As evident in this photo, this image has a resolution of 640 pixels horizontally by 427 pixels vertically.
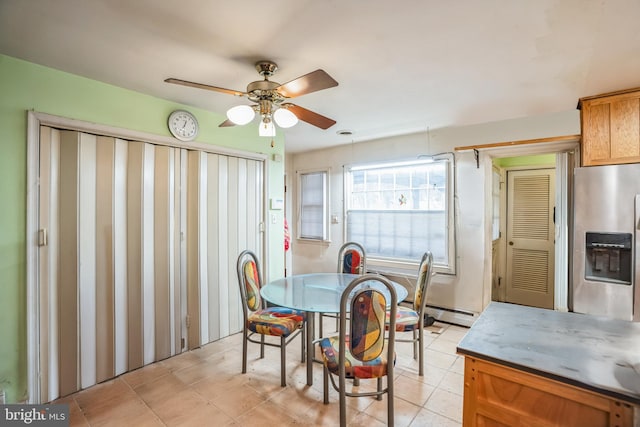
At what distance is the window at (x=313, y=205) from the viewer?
4.63 meters

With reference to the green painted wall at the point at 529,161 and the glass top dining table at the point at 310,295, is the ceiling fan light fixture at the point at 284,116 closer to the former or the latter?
the glass top dining table at the point at 310,295

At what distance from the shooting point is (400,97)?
8.38 ft

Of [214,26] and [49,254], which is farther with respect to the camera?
[49,254]

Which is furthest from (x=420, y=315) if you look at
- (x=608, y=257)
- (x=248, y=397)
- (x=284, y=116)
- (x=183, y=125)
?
(x=183, y=125)

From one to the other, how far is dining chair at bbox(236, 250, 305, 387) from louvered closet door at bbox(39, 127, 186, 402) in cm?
73

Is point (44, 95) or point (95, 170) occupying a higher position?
point (44, 95)

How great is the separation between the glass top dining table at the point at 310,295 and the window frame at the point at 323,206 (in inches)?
68.0

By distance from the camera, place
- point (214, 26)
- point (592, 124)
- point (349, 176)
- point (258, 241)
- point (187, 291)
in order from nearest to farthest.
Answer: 1. point (214, 26)
2. point (592, 124)
3. point (187, 291)
4. point (258, 241)
5. point (349, 176)

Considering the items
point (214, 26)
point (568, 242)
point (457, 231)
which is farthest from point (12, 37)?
point (568, 242)

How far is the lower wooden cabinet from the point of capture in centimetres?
94

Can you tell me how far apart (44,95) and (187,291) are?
6.13 feet

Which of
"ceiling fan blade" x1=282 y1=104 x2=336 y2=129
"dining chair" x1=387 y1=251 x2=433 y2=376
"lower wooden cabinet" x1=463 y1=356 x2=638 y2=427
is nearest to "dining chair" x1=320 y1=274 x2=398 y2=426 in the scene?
"lower wooden cabinet" x1=463 y1=356 x2=638 y2=427

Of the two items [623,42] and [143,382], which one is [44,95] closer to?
[143,382]

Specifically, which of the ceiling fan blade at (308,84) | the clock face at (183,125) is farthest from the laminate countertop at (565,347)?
the clock face at (183,125)
